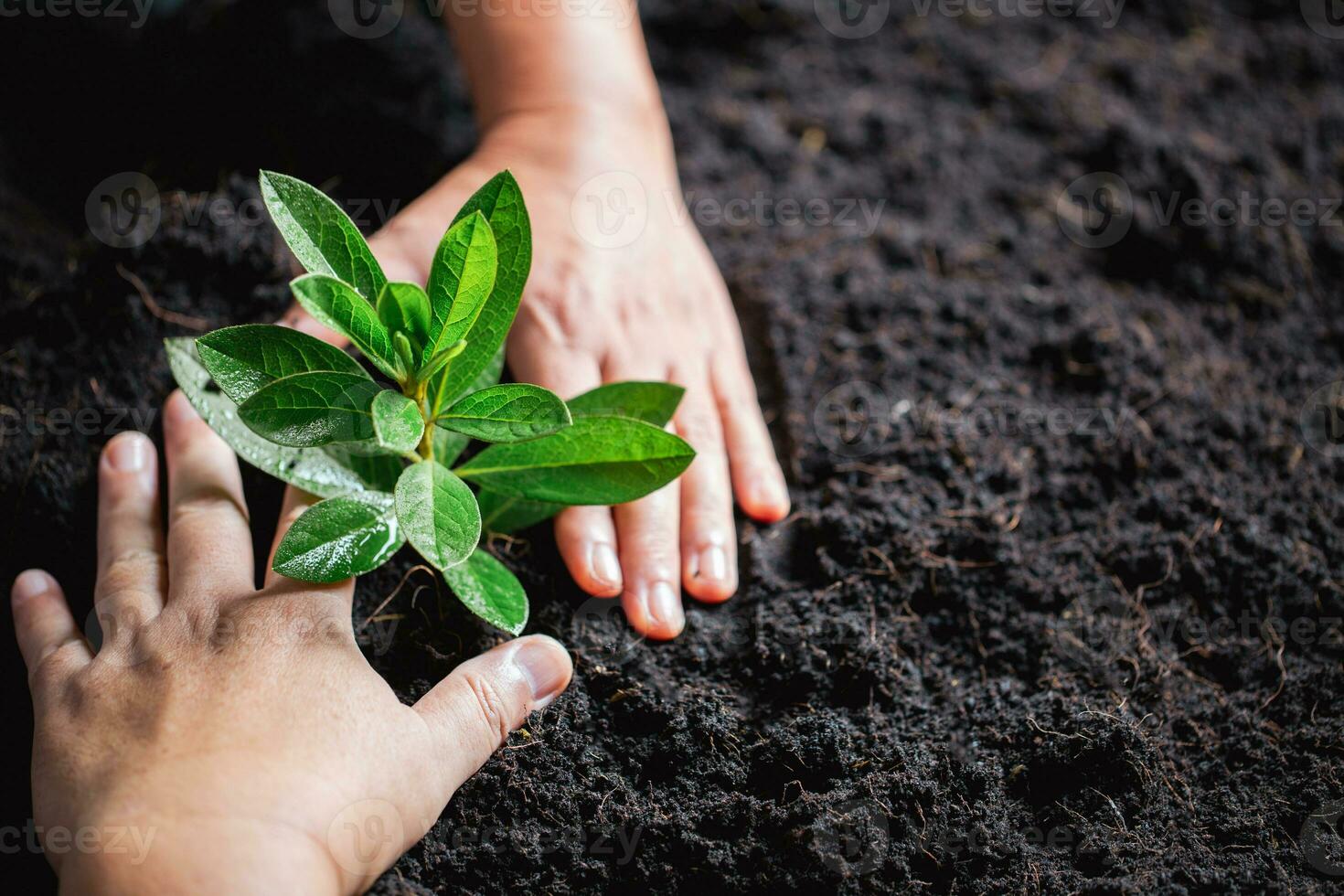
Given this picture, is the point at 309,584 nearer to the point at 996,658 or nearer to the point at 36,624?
the point at 36,624

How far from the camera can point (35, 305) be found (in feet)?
5.33

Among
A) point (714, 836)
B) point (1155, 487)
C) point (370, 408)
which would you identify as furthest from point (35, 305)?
point (1155, 487)

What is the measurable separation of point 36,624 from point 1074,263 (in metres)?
1.94

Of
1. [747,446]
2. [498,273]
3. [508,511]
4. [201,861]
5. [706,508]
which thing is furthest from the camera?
[747,446]

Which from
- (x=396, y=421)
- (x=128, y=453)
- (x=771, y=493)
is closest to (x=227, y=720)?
(x=396, y=421)

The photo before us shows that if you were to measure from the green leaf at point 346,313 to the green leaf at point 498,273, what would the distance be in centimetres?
11

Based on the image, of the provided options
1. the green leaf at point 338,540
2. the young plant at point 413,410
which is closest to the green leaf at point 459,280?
the young plant at point 413,410

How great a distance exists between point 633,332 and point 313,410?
0.72 m

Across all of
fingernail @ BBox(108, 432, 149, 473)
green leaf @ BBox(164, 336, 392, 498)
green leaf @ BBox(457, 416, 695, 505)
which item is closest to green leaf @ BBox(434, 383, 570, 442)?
green leaf @ BBox(457, 416, 695, 505)

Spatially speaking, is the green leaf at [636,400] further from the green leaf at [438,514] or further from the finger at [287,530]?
the finger at [287,530]

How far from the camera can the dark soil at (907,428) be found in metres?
1.28

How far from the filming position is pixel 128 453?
143 cm

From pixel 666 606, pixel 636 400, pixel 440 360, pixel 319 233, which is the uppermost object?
pixel 319 233

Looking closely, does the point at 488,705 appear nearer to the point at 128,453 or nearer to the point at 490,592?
the point at 490,592
